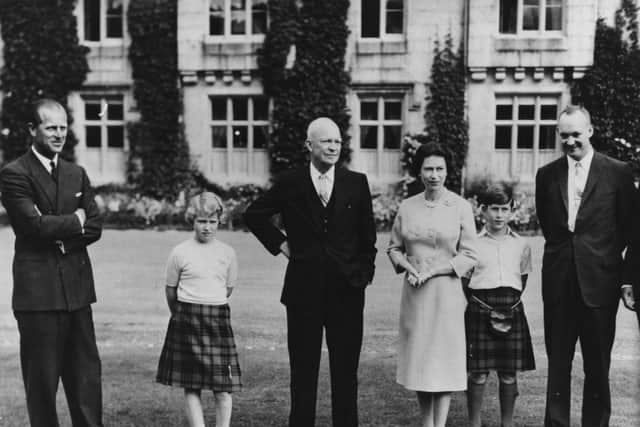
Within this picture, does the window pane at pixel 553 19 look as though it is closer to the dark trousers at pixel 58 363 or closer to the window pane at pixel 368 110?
the window pane at pixel 368 110

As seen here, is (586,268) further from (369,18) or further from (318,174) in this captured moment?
(369,18)

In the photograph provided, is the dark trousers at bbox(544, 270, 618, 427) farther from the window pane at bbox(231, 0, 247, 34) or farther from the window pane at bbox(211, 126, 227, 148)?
the window pane at bbox(231, 0, 247, 34)

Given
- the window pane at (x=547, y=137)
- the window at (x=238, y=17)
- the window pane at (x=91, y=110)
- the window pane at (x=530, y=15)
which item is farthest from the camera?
the window pane at (x=91, y=110)

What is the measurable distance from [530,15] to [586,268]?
1305cm

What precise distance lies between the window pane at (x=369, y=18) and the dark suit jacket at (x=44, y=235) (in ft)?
43.8

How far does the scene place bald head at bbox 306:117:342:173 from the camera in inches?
170

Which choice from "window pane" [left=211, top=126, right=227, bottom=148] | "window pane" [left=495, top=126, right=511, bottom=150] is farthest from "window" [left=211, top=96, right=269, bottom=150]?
"window pane" [left=495, top=126, right=511, bottom=150]

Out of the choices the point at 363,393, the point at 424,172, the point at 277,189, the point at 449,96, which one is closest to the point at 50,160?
the point at 277,189

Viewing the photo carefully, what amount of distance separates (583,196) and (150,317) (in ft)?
17.2

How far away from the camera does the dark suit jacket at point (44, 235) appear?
4082 mm

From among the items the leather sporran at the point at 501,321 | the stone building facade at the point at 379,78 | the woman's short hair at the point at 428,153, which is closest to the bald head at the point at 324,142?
the woman's short hair at the point at 428,153

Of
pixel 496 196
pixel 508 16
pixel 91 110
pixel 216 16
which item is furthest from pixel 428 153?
pixel 91 110

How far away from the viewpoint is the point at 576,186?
175 inches

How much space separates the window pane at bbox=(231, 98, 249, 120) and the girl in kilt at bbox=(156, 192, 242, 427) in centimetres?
1319
